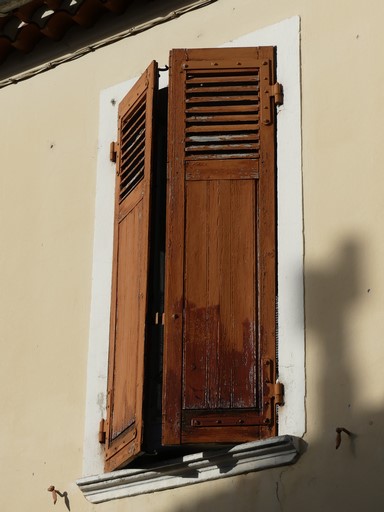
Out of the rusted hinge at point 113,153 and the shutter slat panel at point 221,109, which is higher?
the shutter slat panel at point 221,109

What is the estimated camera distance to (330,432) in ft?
22.8

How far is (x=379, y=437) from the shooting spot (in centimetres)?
677

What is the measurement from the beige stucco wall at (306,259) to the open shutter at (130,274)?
9.9 inches

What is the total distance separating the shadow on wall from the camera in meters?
6.75

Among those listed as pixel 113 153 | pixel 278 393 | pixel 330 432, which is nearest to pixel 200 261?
pixel 278 393

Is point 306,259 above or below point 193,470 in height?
above

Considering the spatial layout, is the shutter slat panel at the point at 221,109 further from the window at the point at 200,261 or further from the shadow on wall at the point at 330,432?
the shadow on wall at the point at 330,432

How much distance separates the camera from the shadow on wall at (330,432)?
6.75 m

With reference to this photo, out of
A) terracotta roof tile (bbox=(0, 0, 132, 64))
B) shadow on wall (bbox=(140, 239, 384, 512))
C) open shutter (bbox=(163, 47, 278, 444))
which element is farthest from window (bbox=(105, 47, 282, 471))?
terracotta roof tile (bbox=(0, 0, 132, 64))

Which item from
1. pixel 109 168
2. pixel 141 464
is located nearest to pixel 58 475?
pixel 141 464

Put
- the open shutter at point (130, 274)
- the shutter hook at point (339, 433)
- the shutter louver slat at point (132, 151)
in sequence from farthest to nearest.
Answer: the shutter louver slat at point (132, 151), the open shutter at point (130, 274), the shutter hook at point (339, 433)

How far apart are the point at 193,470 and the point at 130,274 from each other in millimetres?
1088

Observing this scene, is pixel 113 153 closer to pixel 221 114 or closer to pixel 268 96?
pixel 221 114

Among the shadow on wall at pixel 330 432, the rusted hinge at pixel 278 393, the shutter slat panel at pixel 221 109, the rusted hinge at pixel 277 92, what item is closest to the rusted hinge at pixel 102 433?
the shadow on wall at pixel 330 432
